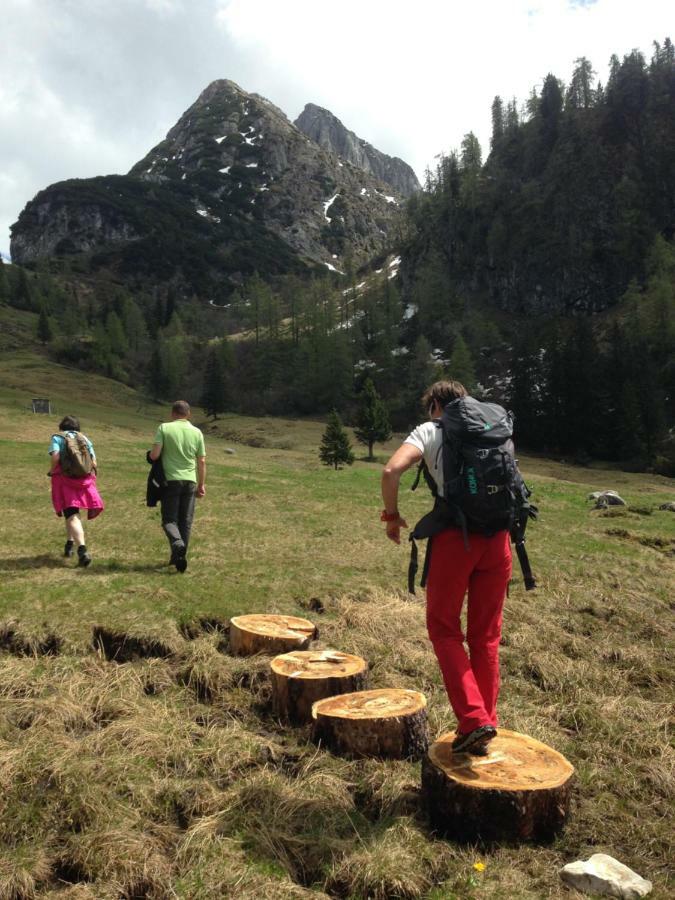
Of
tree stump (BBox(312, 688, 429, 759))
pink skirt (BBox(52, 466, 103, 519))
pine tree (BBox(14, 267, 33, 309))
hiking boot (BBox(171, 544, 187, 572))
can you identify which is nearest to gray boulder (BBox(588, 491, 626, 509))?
hiking boot (BBox(171, 544, 187, 572))

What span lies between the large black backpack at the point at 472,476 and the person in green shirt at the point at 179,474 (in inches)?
261

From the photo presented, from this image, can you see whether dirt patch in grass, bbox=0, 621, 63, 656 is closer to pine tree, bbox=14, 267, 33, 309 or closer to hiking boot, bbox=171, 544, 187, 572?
hiking boot, bbox=171, 544, 187, 572

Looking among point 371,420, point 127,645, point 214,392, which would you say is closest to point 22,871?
point 127,645

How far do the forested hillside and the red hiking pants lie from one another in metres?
69.4

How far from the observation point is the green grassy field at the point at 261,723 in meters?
3.86

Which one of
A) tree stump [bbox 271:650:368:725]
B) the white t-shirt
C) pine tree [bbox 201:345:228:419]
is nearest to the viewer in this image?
the white t-shirt

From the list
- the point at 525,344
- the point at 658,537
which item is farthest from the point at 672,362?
the point at 658,537

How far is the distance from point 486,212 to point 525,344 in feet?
204

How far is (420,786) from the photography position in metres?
4.86

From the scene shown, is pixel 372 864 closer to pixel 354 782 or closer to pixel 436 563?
pixel 354 782

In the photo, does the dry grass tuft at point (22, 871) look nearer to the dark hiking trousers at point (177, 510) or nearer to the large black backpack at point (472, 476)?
the large black backpack at point (472, 476)

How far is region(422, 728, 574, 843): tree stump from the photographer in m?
4.15

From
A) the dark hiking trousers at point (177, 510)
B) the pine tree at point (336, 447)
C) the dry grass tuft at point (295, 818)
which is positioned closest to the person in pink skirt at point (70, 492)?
the dark hiking trousers at point (177, 510)

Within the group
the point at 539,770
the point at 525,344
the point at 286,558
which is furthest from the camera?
the point at 525,344
